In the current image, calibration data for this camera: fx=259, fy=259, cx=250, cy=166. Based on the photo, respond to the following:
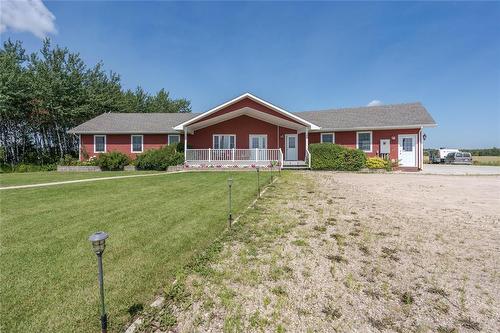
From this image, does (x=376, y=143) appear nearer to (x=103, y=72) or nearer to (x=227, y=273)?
(x=227, y=273)

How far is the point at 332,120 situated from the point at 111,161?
18.0 m

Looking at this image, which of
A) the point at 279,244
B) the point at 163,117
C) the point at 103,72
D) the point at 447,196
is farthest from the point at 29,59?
the point at 447,196

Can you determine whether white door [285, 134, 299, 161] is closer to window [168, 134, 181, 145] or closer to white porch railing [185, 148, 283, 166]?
white porch railing [185, 148, 283, 166]

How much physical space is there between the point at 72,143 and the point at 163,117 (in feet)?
44.6

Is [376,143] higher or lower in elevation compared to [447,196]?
higher

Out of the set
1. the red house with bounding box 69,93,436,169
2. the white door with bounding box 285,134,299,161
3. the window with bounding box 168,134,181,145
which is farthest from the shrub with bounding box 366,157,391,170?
the window with bounding box 168,134,181,145

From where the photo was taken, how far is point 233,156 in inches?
725

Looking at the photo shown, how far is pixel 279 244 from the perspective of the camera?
4.46 meters

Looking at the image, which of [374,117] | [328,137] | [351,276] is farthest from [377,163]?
[351,276]

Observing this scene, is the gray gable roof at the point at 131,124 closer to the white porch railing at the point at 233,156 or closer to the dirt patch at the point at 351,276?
the white porch railing at the point at 233,156

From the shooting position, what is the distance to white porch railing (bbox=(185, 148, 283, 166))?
731 inches

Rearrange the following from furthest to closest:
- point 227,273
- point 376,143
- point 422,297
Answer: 1. point 376,143
2. point 227,273
3. point 422,297

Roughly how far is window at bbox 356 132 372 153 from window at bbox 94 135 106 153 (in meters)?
21.0

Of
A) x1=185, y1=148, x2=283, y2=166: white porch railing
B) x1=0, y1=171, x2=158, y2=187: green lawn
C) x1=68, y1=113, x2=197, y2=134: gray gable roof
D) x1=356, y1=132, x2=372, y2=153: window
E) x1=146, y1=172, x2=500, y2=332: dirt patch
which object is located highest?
x1=68, y1=113, x2=197, y2=134: gray gable roof
